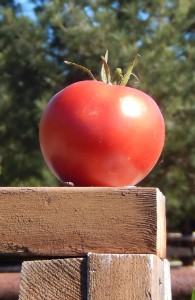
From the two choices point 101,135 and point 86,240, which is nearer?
point 86,240

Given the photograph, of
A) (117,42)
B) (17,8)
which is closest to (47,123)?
(117,42)

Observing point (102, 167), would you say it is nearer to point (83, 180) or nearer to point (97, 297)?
point (83, 180)

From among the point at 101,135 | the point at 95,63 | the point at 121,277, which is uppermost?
the point at 95,63

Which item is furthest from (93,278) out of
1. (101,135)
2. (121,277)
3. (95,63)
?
(95,63)

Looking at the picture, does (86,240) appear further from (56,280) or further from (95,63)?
(95,63)

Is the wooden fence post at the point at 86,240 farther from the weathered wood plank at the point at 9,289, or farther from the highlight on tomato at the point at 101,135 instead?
the weathered wood plank at the point at 9,289

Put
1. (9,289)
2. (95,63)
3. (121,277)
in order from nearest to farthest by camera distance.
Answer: (121,277), (9,289), (95,63)

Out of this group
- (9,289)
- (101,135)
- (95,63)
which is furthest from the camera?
(95,63)
